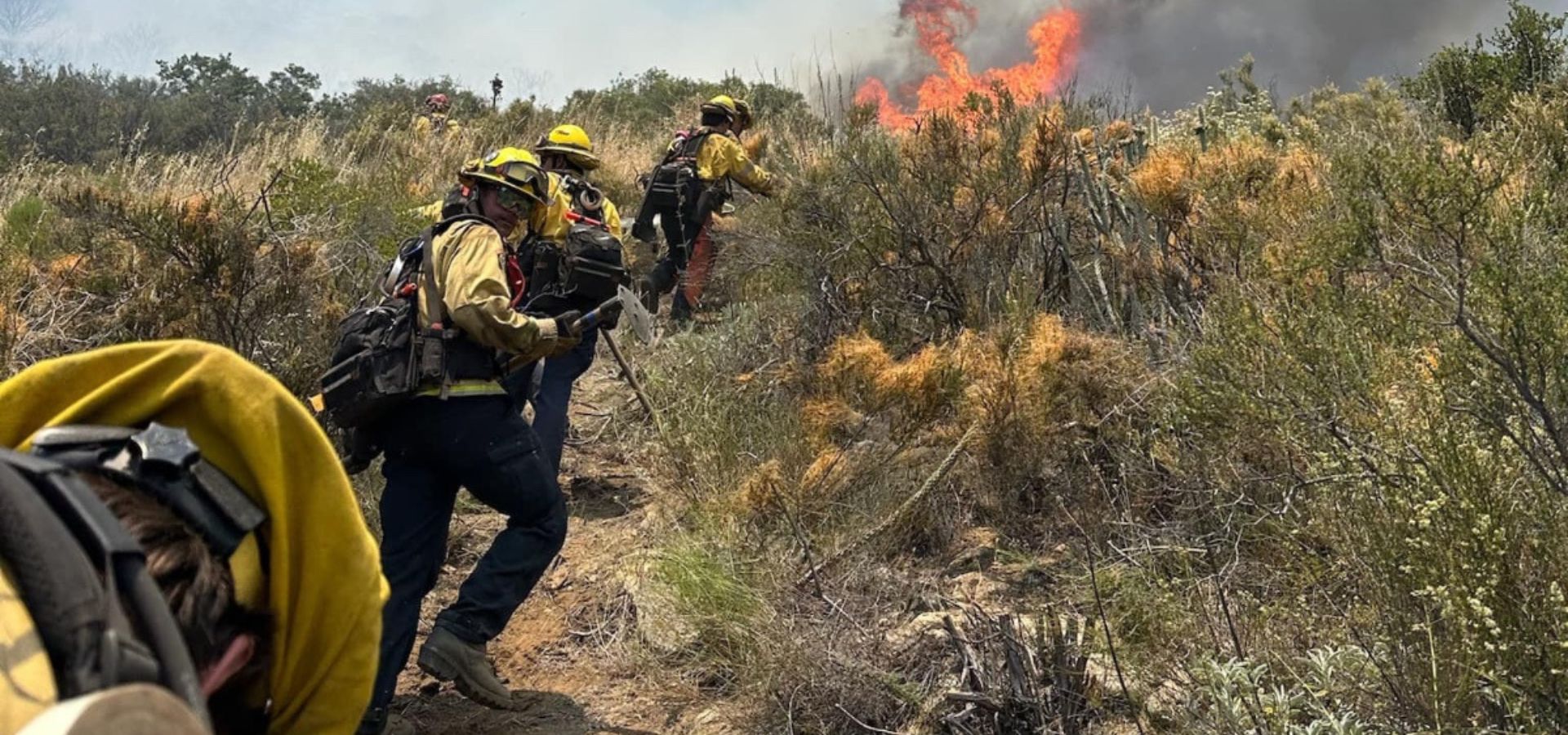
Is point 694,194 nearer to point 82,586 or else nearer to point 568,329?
point 568,329

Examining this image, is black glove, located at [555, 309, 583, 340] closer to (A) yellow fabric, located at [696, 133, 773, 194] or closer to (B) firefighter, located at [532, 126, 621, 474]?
(B) firefighter, located at [532, 126, 621, 474]

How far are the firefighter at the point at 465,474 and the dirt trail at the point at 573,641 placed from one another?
0.77 feet

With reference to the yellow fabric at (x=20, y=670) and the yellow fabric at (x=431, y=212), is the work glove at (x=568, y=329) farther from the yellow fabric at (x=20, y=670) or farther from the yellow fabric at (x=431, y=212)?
the yellow fabric at (x=20, y=670)

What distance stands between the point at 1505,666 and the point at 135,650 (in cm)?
250

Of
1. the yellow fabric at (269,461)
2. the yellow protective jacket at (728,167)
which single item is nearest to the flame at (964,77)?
the yellow protective jacket at (728,167)

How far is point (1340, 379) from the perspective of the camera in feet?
10.1

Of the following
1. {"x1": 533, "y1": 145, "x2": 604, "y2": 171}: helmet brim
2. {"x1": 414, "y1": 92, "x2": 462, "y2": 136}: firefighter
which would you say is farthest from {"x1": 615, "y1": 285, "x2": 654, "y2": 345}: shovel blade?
{"x1": 414, "y1": 92, "x2": 462, "y2": 136}: firefighter

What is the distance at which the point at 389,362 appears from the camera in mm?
3326

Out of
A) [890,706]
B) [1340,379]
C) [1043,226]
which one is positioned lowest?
[890,706]

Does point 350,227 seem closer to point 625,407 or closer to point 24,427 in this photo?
point 625,407

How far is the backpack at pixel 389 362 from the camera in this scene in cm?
331

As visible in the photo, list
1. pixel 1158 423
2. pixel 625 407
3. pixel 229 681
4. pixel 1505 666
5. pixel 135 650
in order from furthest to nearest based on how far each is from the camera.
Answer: pixel 625 407
pixel 1158 423
pixel 1505 666
pixel 229 681
pixel 135 650

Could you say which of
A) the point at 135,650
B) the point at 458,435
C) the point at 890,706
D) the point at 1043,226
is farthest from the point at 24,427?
the point at 1043,226

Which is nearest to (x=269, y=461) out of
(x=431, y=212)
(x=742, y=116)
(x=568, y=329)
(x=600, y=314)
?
(x=568, y=329)
